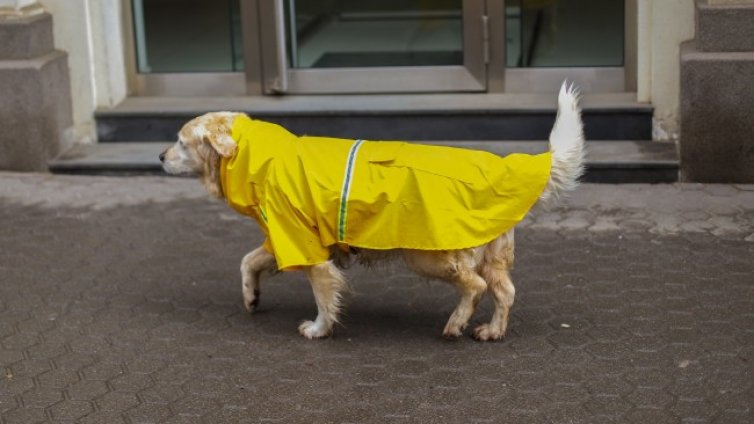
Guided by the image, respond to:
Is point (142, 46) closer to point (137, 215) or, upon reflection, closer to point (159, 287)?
point (137, 215)

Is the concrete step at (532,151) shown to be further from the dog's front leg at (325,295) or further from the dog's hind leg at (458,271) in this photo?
the dog's front leg at (325,295)

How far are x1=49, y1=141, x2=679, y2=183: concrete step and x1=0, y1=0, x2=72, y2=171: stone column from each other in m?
0.21

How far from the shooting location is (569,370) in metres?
6.02

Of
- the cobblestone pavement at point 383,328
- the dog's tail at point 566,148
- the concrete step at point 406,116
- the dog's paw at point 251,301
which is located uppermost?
the dog's tail at point 566,148

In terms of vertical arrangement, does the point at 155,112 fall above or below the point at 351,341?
above

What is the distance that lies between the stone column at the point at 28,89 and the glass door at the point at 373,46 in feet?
5.28

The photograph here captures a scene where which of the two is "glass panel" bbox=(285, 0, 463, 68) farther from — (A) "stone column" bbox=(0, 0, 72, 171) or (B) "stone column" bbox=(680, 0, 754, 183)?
(B) "stone column" bbox=(680, 0, 754, 183)

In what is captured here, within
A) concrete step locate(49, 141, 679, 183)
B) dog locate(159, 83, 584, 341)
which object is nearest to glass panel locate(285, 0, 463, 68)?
concrete step locate(49, 141, 679, 183)

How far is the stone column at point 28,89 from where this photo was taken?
31.3ft

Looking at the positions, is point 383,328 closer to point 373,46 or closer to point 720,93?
point 720,93

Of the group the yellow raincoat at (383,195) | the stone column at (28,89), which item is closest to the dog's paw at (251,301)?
the yellow raincoat at (383,195)

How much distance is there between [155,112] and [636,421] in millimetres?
5471

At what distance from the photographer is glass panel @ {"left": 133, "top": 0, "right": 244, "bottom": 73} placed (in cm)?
1039

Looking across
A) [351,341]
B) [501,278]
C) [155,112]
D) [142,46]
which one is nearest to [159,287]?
[351,341]
